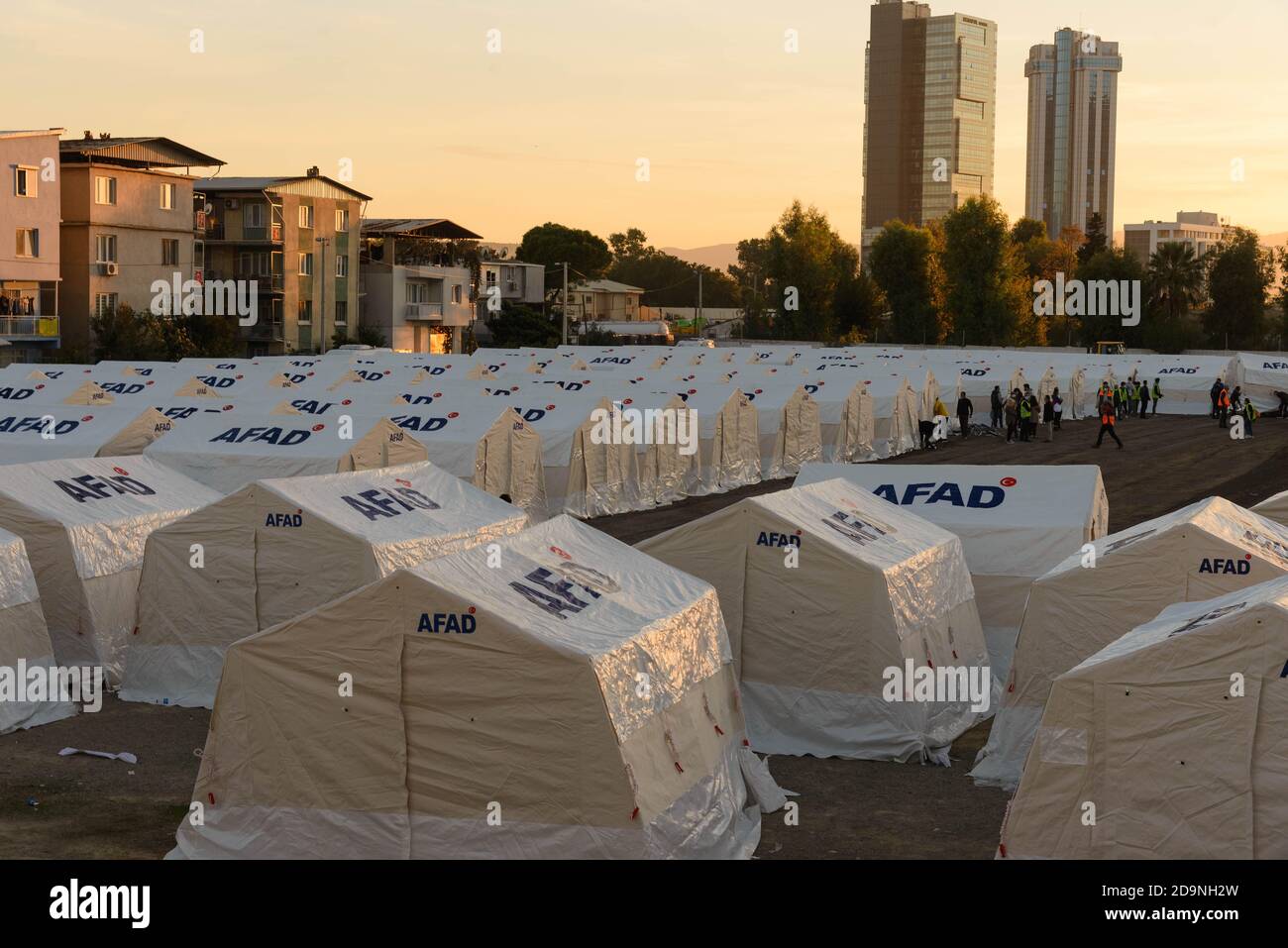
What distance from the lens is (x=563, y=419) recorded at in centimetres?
3023

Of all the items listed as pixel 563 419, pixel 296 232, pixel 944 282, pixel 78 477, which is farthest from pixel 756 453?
pixel 944 282

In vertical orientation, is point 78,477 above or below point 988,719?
above

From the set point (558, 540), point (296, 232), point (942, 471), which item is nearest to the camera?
point (558, 540)

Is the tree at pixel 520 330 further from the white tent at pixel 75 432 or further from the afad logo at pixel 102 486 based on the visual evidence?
the afad logo at pixel 102 486

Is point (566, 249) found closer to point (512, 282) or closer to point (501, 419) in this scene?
point (512, 282)

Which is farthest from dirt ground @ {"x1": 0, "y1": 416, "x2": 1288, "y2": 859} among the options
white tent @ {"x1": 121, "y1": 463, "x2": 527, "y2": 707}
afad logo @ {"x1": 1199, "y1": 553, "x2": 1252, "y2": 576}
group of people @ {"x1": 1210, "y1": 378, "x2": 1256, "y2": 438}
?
group of people @ {"x1": 1210, "y1": 378, "x2": 1256, "y2": 438}

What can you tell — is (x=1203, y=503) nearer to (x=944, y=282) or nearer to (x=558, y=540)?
(x=558, y=540)

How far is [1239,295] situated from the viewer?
97.8 meters

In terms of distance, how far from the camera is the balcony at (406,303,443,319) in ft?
269

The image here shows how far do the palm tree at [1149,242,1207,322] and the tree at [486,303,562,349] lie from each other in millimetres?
43003

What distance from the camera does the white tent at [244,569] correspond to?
1541 centimetres

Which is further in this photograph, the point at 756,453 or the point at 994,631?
the point at 756,453

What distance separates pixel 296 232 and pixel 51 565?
60.3 m

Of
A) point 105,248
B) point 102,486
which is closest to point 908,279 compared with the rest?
point 105,248
